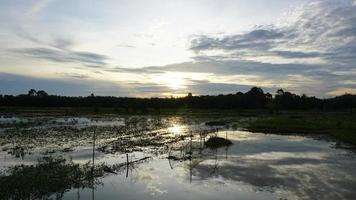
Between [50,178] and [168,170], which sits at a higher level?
[50,178]

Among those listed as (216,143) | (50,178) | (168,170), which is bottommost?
(168,170)

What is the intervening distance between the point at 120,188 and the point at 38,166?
624 cm

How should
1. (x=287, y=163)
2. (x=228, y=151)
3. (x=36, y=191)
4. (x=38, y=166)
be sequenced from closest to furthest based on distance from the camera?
1. (x=36, y=191)
2. (x=38, y=166)
3. (x=287, y=163)
4. (x=228, y=151)

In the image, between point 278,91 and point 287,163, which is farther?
point 278,91

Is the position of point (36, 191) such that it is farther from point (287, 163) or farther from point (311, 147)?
point (311, 147)

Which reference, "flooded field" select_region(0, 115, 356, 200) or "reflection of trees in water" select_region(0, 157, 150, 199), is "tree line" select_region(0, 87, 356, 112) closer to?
"flooded field" select_region(0, 115, 356, 200)

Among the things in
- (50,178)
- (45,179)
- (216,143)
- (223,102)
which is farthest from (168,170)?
(223,102)

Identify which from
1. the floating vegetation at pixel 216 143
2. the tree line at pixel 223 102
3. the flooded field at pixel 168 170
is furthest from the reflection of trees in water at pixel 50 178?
the tree line at pixel 223 102

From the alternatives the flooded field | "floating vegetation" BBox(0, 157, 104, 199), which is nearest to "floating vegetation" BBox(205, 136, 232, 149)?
the flooded field

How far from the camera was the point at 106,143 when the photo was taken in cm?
3441

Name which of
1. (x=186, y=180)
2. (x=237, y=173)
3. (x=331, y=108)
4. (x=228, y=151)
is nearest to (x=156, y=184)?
(x=186, y=180)

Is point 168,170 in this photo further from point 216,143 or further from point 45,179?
point 216,143

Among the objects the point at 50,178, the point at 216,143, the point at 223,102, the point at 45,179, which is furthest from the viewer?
the point at 223,102

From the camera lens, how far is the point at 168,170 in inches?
905
